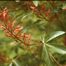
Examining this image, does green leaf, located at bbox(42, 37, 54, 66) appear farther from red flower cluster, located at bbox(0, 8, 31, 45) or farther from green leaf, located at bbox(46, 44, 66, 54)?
red flower cluster, located at bbox(0, 8, 31, 45)

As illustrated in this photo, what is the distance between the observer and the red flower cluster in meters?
1.67

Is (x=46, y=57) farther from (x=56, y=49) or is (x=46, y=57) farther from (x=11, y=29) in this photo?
(x=11, y=29)

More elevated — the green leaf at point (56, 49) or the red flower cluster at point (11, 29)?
the red flower cluster at point (11, 29)

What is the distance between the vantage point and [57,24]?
7.14ft

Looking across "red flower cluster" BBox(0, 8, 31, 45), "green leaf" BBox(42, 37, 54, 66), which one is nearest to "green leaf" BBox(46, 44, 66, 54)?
"green leaf" BBox(42, 37, 54, 66)

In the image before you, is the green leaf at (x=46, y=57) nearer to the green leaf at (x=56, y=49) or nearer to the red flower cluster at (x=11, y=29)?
the green leaf at (x=56, y=49)

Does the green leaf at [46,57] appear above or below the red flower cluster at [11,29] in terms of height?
below

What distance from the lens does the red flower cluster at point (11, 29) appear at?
1669 mm

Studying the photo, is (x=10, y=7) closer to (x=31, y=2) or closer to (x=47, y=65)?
(x=31, y=2)

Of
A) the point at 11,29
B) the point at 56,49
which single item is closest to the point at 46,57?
the point at 56,49

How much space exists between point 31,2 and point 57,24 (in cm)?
33

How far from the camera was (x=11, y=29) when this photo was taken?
5.62ft

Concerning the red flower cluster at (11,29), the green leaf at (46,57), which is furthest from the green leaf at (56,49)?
the red flower cluster at (11,29)

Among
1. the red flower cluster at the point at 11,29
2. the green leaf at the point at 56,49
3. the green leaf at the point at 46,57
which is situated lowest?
the green leaf at the point at 46,57
